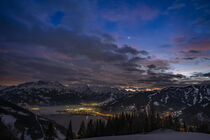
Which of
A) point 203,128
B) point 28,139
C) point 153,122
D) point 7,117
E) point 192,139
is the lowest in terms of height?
point 28,139

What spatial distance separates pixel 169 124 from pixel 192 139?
6637 centimetres

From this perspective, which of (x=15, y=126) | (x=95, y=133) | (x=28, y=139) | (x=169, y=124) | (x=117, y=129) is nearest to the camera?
(x=117, y=129)

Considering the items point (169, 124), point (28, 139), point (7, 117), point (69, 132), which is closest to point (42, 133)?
point (28, 139)

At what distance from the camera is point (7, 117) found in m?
130

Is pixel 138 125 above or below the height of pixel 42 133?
above

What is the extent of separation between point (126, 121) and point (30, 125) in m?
112

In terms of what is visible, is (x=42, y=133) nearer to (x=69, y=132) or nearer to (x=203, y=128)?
(x=69, y=132)

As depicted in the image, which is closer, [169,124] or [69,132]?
[69,132]

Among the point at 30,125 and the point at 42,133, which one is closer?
the point at 42,133

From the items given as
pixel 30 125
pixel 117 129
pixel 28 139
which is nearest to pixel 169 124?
pixel 117 129

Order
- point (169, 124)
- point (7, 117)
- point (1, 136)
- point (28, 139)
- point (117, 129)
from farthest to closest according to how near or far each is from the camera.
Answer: point (7, 117), point (28, 139), point (169, 124), point (117, 129), point (1, 136)

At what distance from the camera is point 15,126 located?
395 feet

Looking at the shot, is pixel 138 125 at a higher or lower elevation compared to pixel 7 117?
higher

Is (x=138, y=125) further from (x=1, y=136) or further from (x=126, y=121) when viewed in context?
(x=1, y=136)
